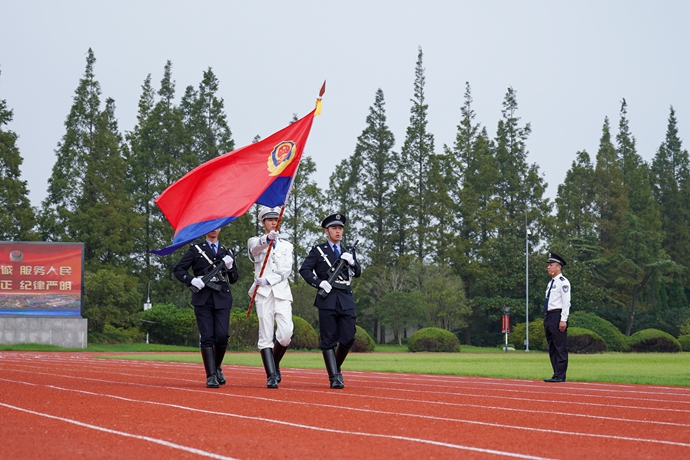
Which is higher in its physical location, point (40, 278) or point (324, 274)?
point (40, 278)

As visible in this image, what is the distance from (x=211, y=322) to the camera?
11.7m

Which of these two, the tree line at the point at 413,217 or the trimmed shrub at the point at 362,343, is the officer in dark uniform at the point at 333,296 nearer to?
the trimmed shrub at the point at 362,343

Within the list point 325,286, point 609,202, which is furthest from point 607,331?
point 609,202

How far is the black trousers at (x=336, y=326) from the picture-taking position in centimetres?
1177

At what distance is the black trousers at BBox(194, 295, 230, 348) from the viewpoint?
11.6 m

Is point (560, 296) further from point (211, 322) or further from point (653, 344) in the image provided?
point (653, 344)

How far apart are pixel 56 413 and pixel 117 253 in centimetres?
4934

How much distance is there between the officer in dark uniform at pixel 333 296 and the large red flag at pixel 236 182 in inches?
40.4

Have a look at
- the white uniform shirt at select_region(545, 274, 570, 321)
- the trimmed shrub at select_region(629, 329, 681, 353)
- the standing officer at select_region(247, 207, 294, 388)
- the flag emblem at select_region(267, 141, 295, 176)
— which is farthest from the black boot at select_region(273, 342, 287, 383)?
the trimmed shrub at select_region(629, 329, 681, 353)

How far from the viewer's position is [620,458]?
602 centimetres

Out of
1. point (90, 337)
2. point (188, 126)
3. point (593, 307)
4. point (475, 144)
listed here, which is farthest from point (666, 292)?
point (90, 337)

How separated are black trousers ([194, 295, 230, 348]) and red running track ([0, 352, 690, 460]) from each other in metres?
0.62

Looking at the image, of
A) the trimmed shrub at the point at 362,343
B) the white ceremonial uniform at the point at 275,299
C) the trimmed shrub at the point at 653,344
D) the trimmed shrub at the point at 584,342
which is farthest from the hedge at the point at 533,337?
the white ceremonial uniform at the point at 275,299

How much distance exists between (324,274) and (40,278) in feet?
85.7
